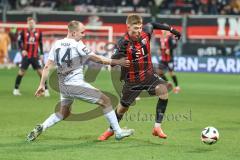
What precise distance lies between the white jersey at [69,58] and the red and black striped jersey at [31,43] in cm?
879

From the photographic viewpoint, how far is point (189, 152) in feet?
31.8

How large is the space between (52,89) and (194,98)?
5171 mm

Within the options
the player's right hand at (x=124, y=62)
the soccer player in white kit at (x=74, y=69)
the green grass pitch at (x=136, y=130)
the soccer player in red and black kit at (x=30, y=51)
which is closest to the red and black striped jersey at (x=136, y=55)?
the player's right hand at (x=124, y=62)

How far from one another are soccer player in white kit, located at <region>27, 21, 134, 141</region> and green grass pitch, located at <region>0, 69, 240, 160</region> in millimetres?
320

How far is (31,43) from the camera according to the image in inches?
757

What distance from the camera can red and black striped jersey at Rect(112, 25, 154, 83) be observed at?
11062mm

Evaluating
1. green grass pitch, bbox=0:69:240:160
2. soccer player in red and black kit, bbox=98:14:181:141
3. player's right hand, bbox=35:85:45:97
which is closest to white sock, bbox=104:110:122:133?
green grass pitch, bbox=0:69:240:160

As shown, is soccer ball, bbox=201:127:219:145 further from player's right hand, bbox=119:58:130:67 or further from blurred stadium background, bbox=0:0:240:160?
player's right hand, bbox=119:58:130:67

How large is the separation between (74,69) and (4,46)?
21.4 meters

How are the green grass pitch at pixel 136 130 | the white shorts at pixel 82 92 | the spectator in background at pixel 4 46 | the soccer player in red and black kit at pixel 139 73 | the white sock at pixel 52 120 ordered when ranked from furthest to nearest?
the spectator in background at pixel 4 46
the soccer player in red and black kit at pixel 139 73
the white sock at pixel 52 120
the white shorts at pixel 82 92
the green grass pitch at pixel 136 130

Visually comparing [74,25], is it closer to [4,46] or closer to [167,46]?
[167,46]

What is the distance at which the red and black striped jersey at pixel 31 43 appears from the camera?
19.2 metres

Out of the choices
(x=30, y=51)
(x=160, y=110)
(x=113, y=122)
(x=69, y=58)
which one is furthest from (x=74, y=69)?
(x=30, y=51)

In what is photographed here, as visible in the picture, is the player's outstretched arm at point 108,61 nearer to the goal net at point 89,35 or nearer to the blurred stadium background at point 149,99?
the blurred stadium background at point 149,99
